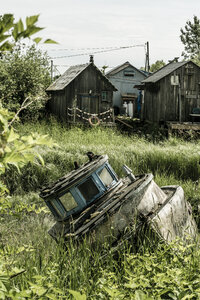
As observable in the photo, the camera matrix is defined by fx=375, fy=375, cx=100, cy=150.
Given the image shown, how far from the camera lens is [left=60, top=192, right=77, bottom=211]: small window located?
614cm

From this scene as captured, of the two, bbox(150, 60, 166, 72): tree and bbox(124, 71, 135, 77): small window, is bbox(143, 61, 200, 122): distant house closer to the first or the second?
bbox(124, 71, 135, 77): small window

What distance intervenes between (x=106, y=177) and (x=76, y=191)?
2.60 ft

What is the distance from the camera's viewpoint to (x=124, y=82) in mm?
38375

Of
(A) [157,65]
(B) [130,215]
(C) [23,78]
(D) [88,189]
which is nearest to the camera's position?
(B) [130,215]

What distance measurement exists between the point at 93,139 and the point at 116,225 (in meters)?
10.5

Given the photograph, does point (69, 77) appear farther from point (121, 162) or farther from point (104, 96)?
point (121, 162)

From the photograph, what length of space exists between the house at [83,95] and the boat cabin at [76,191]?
15484 millimetres

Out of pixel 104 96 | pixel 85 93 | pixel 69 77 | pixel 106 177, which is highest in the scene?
pixel 69 77

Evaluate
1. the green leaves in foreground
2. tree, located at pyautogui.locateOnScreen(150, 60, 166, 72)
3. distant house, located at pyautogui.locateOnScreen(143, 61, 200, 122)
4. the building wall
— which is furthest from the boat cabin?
tree, located at pyautogui.locateOnScreen(150, 60, 166, 72)

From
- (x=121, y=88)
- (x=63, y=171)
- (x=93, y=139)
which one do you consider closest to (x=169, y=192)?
(x=63, y=171)

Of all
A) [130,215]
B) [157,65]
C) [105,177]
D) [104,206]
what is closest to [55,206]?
[104,206]

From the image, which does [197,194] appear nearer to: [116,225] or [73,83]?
[116,225]

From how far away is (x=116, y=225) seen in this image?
5.75 meters

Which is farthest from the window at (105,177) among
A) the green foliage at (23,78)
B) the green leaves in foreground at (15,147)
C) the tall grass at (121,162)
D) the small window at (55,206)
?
the green foliage at (23,78)
